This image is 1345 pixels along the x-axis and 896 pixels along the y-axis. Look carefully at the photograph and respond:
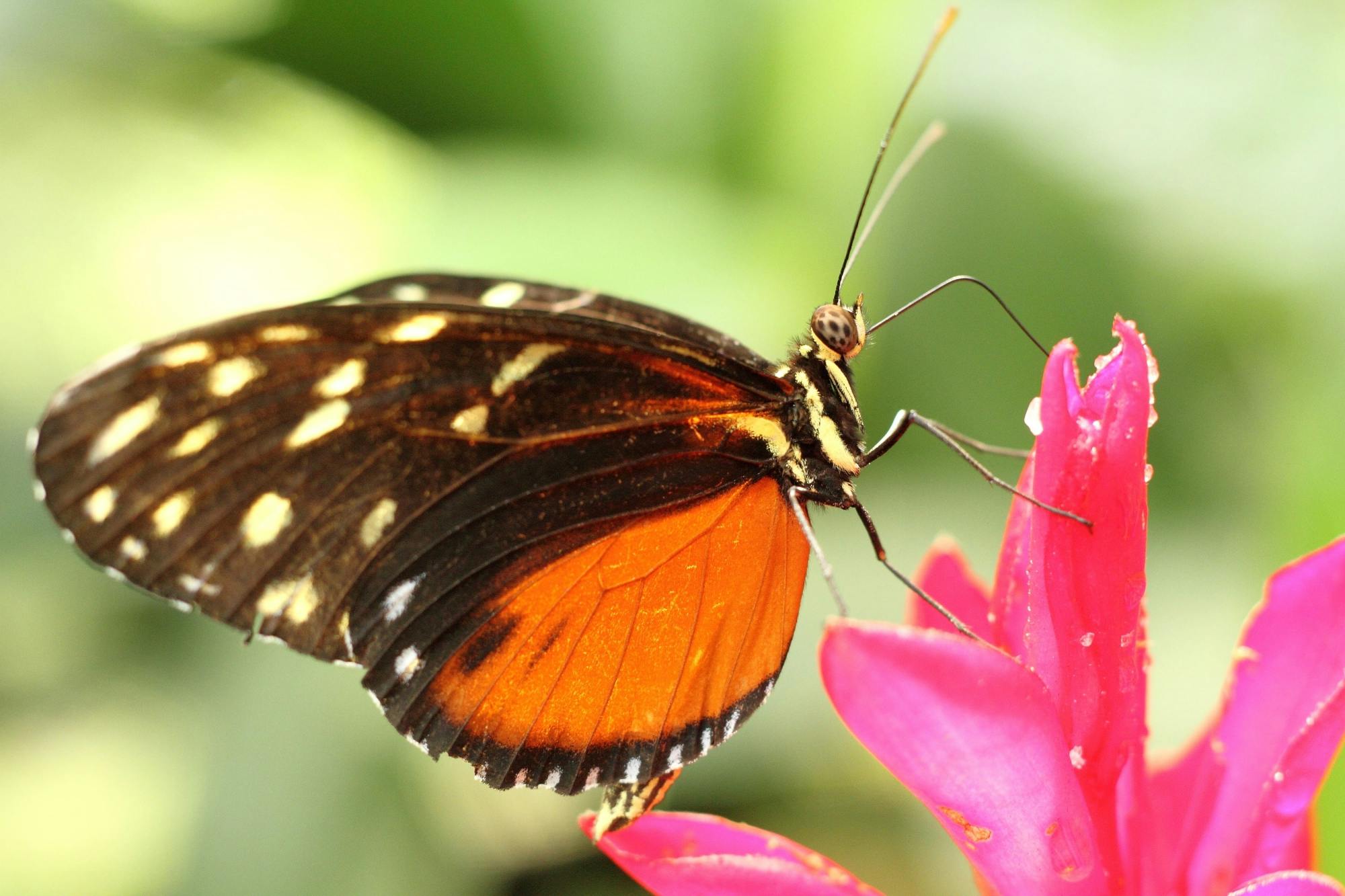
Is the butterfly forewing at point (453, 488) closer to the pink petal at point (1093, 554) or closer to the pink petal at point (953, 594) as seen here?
the pink petal at point (953, 594)

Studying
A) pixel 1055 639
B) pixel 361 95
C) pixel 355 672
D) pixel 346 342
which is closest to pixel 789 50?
pixel 361 95

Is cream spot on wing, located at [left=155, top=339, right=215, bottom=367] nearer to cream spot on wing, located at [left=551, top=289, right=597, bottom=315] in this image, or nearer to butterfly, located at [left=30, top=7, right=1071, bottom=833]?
butterfly, located at [left=30, top=7, right=1071, bottom=833]

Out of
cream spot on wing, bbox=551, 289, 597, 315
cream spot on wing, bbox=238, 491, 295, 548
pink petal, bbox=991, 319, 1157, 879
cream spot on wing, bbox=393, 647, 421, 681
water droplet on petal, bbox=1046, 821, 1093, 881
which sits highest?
cream spot on wing, bbox=551, 289, 597, 315

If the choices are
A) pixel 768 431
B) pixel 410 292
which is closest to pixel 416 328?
pixel 410 292

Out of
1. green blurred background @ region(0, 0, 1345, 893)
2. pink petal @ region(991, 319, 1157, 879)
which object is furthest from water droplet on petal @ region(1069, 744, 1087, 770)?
green blurred background @ region(0, 0, 1345, 893)

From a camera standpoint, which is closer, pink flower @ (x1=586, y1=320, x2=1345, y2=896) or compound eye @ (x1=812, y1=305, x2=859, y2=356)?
pink flower @ (x1=586, y1=320, x2=1345, y2=896)

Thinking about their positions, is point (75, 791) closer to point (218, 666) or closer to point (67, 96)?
point (218, 666)

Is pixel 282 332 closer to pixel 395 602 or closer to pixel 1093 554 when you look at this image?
pixel 395 602
